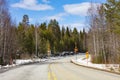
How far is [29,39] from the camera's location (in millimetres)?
92625

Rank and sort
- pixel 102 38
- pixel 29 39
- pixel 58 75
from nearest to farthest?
pixel 58 75 < pixel 102 38 < pixel 29 39

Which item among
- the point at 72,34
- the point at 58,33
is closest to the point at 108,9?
the point at 58,33

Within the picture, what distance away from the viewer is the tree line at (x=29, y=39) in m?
50.2

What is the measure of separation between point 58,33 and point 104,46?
4394 inches

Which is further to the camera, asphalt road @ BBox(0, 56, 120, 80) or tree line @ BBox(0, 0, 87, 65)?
tree line @ BBox(0, 0, 87, 65)

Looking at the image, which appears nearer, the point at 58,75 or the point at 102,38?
the point at 58,75

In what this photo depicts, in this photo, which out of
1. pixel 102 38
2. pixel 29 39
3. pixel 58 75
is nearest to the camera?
pixel 58 75

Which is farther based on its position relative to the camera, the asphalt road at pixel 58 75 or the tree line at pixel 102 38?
the tree line at pixel 102 38

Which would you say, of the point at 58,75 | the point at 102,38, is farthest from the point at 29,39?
the point at 58,75

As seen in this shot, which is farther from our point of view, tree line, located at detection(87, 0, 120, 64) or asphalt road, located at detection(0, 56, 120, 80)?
tree line, located at detection(87, 0, 120, 64)

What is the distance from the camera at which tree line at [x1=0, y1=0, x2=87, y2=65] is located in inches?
1975

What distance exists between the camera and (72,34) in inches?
7067

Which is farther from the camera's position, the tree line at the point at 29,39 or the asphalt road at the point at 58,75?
the tree line at the point at 29,39

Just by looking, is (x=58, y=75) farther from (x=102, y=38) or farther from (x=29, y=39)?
(x=29, y=39)
